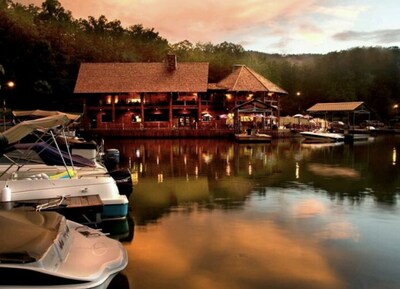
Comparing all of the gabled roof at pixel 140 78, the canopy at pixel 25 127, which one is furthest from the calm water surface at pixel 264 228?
the gabled roof at pixel 140 78

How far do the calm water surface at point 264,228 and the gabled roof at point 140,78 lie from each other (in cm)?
2794

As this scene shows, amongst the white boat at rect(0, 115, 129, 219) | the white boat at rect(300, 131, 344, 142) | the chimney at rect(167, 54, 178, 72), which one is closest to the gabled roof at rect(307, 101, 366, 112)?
the white boat at rect(300, 131, 344, 142)

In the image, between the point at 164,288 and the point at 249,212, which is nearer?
the point at 164,288

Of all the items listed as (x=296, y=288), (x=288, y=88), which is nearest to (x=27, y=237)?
(x=296, y=288)

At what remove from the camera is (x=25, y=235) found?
5.50 meters

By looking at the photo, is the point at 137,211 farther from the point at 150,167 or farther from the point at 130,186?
the point at 150,167

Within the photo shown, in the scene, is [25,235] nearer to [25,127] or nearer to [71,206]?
[71,206]

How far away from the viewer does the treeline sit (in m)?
54.2

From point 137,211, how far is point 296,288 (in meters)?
5.94

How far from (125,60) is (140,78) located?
19080mm

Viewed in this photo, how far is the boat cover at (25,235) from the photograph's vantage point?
514 centimetres

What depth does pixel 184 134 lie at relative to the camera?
136ft

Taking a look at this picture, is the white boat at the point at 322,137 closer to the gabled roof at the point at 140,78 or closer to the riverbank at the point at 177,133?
the riverbank at the point at 177,133

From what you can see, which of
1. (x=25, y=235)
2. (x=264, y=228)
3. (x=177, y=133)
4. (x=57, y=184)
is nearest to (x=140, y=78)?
(x=177, y=133)
